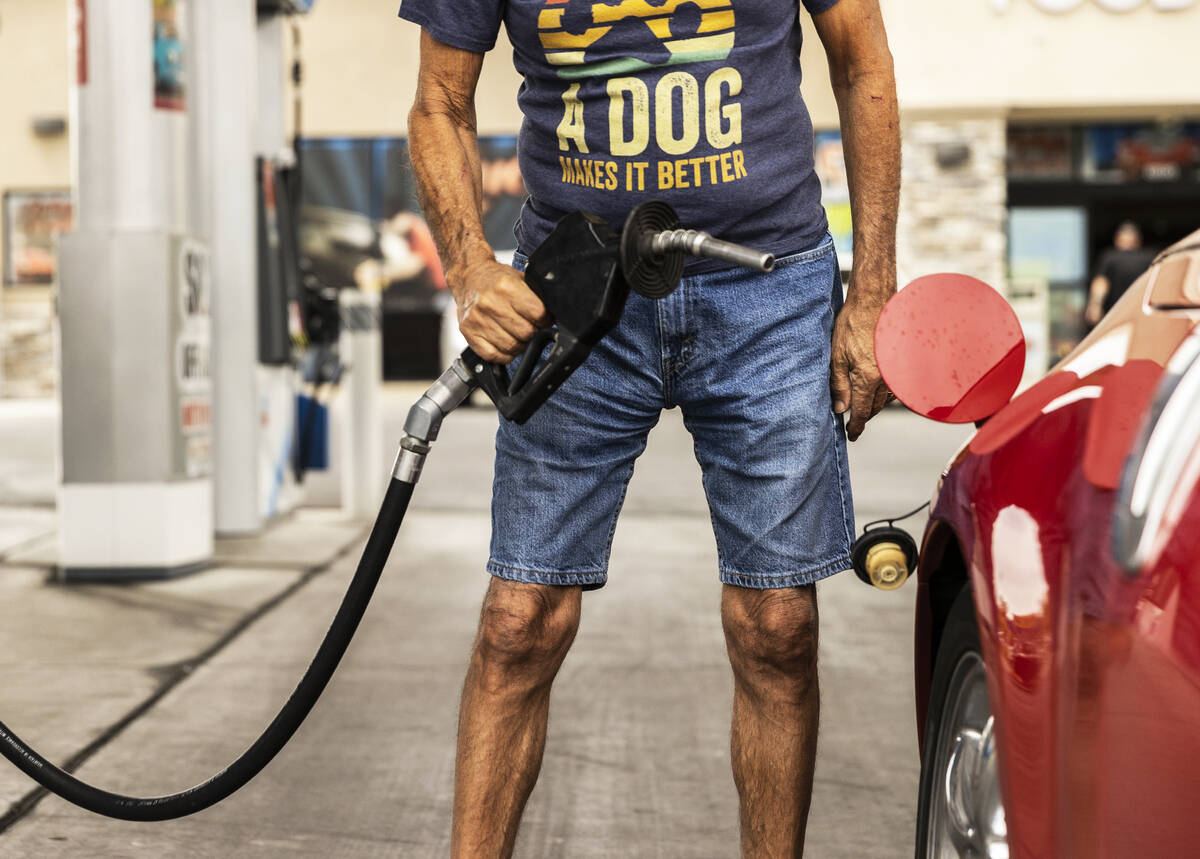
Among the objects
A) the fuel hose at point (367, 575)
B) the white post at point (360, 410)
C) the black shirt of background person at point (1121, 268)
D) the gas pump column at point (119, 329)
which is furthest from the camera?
the black shirt of background person at point (1121, 268)

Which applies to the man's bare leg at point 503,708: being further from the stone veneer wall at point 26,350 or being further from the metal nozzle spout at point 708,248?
the stone veneer wall at point 26,350

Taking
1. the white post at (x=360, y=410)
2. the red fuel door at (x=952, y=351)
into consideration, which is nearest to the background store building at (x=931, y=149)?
the white post at (x=360, y=410)

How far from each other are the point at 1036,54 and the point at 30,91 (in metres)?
13.9

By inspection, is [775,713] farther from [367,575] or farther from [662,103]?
[662,103]

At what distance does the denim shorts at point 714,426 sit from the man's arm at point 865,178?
6cm

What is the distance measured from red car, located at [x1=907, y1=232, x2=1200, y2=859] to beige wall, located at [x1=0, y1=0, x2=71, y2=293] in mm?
22425

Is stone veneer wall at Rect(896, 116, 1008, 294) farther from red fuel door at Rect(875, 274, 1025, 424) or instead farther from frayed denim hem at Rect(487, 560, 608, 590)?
red fuel door at Rect(875, 274, 1025, 424)

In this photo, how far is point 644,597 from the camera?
5980mm

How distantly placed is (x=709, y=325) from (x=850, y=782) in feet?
5.30

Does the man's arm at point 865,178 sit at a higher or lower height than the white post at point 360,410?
higher

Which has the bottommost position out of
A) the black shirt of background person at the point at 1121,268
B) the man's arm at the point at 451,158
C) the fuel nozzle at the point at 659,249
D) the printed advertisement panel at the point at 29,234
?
the fuel nozzle at the point at 659,249

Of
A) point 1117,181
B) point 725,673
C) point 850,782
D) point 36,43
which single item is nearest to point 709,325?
point 850,782

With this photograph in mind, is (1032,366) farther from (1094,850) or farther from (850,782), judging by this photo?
(1094,850)

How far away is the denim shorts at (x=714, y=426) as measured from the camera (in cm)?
242
